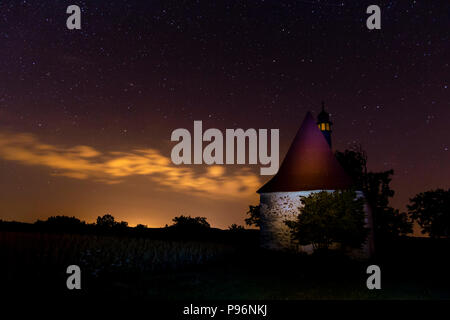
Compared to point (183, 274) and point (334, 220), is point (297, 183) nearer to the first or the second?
point (334, 220)

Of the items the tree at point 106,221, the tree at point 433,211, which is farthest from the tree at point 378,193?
the tree at point 106,221

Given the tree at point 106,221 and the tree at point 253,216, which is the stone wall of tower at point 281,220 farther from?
the tree at point 106,221

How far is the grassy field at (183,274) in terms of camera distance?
36.0ft

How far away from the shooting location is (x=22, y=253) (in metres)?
12.9

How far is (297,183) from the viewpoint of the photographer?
24.3 m

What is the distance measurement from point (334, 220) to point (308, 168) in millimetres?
8269

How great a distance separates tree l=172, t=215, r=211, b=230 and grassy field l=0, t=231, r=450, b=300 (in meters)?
27.0

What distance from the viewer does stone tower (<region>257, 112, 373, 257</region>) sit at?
23.6 meters

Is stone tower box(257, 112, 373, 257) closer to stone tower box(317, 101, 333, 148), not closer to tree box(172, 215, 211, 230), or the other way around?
stone tower box(317, 101, 333, 148)

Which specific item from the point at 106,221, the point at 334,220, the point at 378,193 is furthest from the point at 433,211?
the point at 106,221

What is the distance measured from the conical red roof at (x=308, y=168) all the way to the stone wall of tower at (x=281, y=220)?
0.54 meters

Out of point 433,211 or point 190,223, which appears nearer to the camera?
point 433,211
